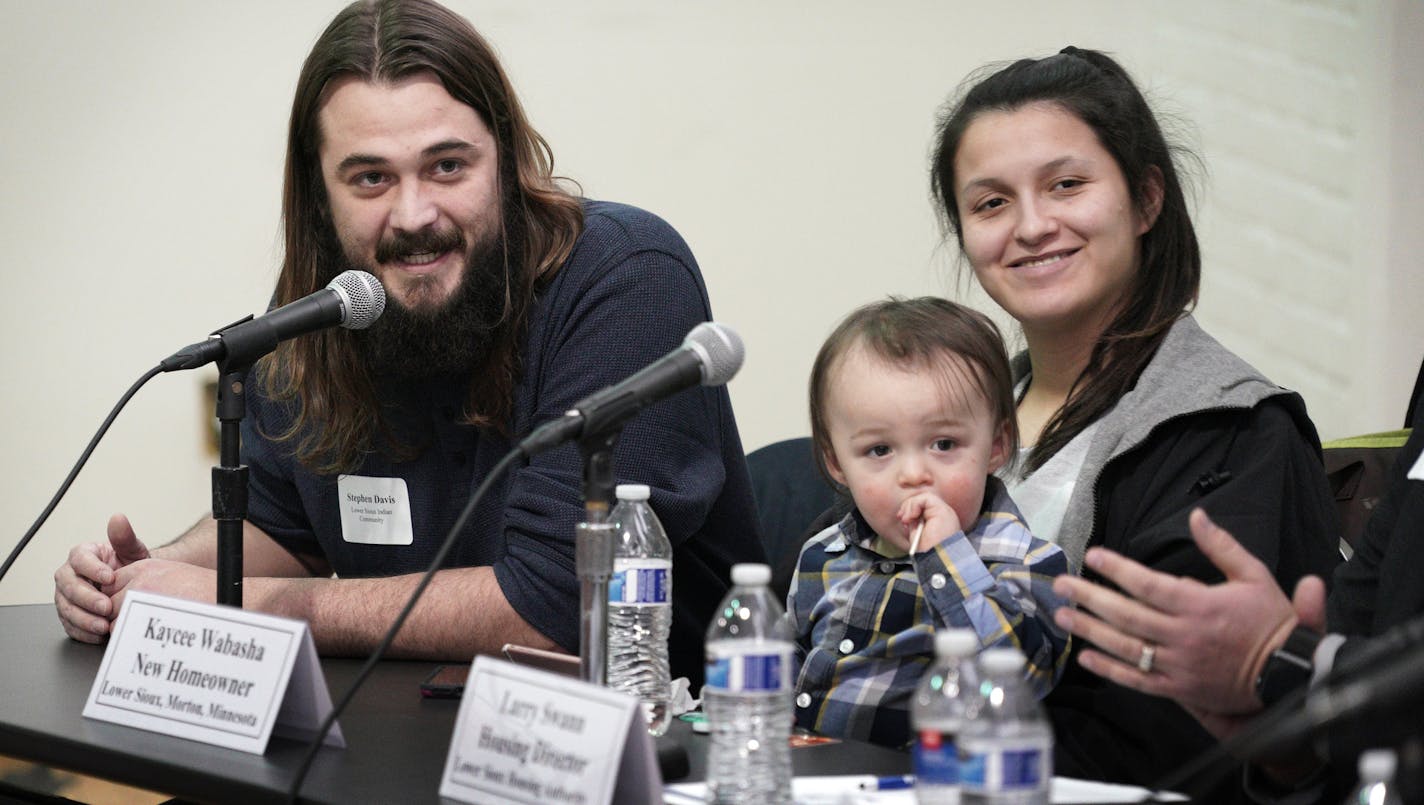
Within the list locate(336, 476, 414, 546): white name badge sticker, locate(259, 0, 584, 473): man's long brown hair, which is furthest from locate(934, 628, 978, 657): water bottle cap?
locate(336, 476, 414, 546): white name badge sticker

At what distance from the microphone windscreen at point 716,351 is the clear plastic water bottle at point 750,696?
208 millimetres

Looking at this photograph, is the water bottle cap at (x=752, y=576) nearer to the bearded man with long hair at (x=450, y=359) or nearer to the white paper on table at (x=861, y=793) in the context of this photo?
the white paper on table at (x=861, y=793)

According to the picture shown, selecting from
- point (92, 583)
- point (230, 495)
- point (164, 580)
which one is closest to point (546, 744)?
point (230, 495)

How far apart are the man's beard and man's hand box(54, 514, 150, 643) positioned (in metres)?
0.50

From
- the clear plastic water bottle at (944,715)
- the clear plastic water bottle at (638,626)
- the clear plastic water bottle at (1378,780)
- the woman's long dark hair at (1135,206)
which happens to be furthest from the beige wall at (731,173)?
the clear plastic water bottle at (1378,780)

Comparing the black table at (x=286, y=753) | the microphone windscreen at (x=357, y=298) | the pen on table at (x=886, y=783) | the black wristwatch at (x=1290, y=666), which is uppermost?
the microphone windscreen at (x=357, y=298)

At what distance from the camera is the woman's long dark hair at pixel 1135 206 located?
2197mm

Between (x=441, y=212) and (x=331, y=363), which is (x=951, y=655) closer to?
(x=441, y=212)

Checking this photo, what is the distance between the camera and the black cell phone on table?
180 centimetres

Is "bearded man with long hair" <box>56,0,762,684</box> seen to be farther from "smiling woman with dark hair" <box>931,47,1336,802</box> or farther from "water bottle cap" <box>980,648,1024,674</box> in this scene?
"water bottle cap" <box>980,648,1024,674</box>

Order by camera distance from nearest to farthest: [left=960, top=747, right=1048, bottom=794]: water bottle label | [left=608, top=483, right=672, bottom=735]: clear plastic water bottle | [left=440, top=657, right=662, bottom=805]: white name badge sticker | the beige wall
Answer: [left=960, top=747, right=1048, bottom=794]: water bottle label
[left=440, top=657, right=662, bottom=805]: white name badge sticker
[left=608, top=483, right=672, bottom=735]: clear plastic water bottle
the beige wall

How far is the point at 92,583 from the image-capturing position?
7.33ft

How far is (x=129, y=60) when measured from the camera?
397cm

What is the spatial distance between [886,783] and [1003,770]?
0.32 meters
